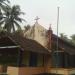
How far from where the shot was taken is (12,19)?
43.3 metres

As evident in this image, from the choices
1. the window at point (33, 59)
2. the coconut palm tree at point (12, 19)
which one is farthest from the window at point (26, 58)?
the coconut palm tree at point (12, 19)

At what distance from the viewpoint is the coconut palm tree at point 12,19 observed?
42106 mm

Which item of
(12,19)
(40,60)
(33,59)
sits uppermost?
(12,19)

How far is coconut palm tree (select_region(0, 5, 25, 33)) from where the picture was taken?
42106 mm

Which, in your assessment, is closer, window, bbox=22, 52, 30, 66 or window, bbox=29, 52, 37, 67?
window, bbox=22, 52, 30, 66

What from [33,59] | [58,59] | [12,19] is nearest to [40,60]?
[33,59]

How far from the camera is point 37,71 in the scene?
24.7 m

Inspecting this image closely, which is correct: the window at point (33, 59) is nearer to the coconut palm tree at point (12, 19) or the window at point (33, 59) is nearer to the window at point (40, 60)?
the window at point (40, 60)

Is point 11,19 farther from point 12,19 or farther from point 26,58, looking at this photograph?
point 26,58

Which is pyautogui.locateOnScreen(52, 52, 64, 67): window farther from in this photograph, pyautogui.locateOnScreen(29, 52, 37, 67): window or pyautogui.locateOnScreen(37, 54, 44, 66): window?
pyautogui.locateOnScreen(29, 52, 37, 67): window

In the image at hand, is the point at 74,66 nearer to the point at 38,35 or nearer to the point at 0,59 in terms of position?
the point at 38,35

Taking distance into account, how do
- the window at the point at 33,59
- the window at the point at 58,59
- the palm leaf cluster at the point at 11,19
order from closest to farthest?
the window at the point at 33,59 → the window at the point at 58,59 → the palm leaf cluster at the point at 11,19

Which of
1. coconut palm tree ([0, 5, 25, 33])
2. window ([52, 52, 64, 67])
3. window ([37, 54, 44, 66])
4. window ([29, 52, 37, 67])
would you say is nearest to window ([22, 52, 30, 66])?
window ([29, 52, 37, 67])

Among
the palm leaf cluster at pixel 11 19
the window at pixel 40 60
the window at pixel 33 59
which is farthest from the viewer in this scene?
the palm leaf cluster at pixel 11 19
